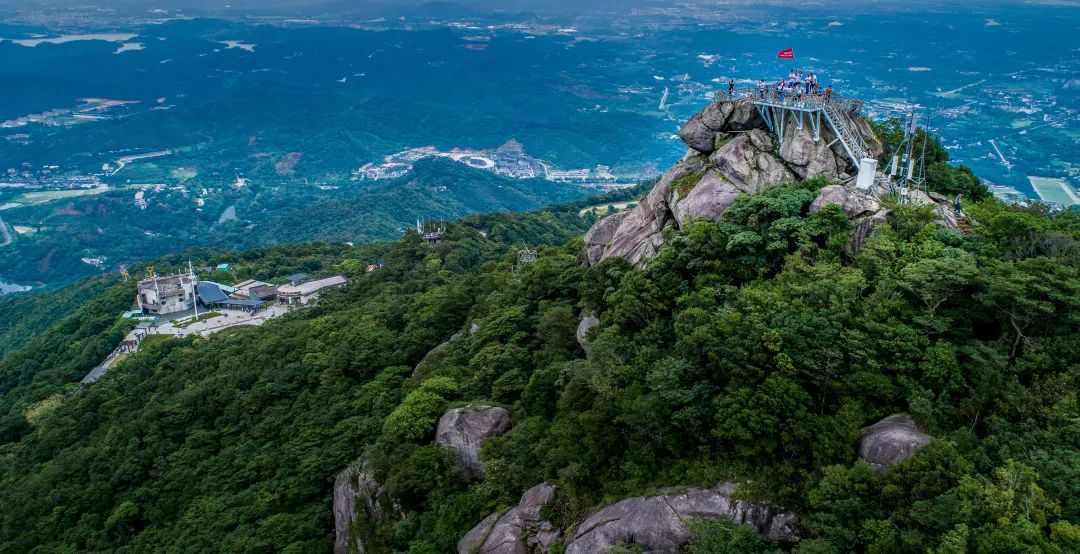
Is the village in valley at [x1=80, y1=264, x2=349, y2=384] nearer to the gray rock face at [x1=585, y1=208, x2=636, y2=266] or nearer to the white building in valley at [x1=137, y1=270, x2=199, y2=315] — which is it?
the white building in valley at [x1=137, y1=270, x2=199, y2=315]

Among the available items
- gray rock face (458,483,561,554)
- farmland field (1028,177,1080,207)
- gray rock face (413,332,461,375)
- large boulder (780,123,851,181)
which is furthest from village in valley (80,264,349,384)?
farmland field (1028,177,1080,207)

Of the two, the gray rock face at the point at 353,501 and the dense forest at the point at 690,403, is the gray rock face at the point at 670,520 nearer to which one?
the dense forest at the point at 690,403

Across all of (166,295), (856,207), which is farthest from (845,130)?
(166,295)

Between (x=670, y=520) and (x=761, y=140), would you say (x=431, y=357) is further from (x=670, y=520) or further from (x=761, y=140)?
(x=670, y=520)

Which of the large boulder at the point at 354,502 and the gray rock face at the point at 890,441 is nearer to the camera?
the gray rock face at the point at 890,441

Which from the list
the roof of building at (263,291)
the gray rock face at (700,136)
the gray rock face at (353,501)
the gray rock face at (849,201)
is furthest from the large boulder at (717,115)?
the roof of building at (263,291)

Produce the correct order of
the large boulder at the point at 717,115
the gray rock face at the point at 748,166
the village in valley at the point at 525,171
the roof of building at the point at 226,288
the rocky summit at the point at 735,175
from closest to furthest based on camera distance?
the rocky summit at the point at 735,175, the gray rock face at the point at 748,166, the large boulder at the point at 717,115, the roof of building at the point at 226,288, the village in valley at the point at 525,171
